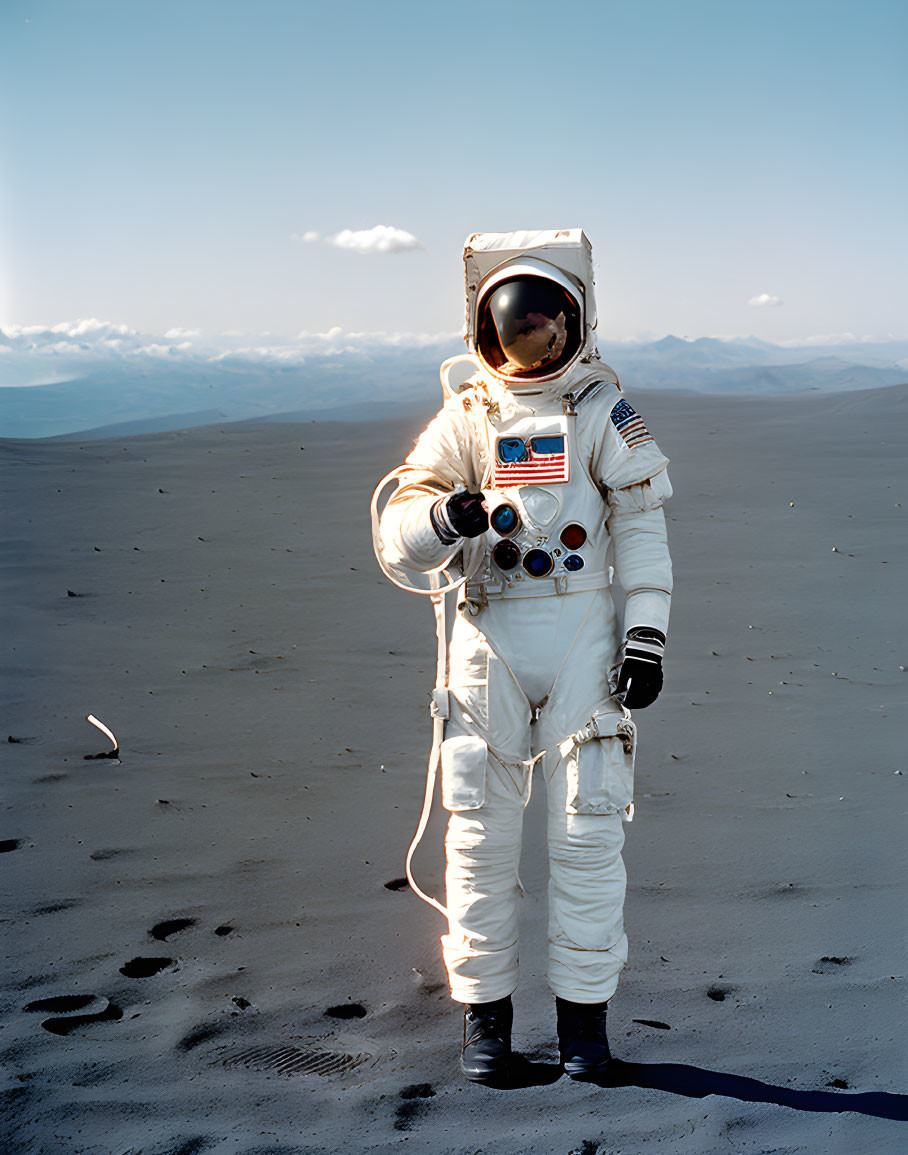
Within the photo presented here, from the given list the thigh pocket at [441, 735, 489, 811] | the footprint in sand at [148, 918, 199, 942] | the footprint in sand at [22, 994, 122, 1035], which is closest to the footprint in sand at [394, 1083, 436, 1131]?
the thigh pocket at [441, 735, 489, 811]

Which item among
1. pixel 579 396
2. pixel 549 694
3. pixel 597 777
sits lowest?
pixel 597 777

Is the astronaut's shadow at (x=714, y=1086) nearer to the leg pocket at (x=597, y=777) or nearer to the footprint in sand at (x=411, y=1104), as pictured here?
the footprint in sand at (x=411, y=1104)

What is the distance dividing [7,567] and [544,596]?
5.83m

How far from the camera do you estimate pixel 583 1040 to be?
8.14ft

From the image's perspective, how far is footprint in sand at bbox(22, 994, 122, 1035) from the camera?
8.77ft

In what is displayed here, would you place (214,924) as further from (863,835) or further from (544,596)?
(863,835)

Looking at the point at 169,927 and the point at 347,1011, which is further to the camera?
the point at 169,927

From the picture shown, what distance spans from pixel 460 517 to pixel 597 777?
0.74m

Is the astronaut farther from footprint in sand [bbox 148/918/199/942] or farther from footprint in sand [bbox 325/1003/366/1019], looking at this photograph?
footprint in sand [bbox 148/918/199/942]

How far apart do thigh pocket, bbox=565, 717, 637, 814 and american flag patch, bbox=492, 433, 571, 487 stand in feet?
2.07

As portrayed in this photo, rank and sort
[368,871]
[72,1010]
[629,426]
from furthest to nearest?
[368,871] < [72,1010] < [629,426]

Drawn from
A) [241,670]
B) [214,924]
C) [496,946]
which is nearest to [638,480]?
[496,946]

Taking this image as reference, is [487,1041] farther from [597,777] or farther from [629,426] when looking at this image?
[629,426]

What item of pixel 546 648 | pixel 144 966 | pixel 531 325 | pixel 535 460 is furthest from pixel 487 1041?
pixel 531 325
